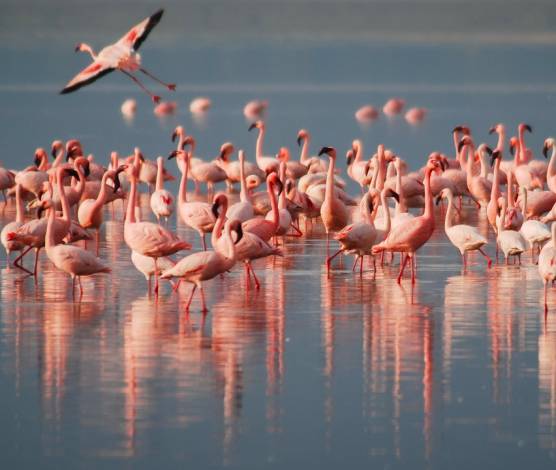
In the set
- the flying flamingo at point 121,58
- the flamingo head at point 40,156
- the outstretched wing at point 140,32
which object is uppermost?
the outstretched wing at point 140,32

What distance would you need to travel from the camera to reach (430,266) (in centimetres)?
1356

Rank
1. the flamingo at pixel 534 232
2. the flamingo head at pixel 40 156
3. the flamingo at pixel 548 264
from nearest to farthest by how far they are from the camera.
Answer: the flamingo at pixel 548 264 → the flamingo at pixel 534 232 → the flamingo head at pixel 40 156

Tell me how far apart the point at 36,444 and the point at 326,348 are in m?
2.60

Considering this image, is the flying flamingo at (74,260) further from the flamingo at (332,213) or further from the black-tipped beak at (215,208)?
the flamingo at (332,213)

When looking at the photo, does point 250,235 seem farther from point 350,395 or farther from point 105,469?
point 105,469

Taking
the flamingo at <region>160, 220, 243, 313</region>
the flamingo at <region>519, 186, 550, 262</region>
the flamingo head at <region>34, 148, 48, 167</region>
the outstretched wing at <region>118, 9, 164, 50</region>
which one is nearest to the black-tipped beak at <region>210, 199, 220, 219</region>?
the flamingo at <region>160, 220, 243, 313</region>

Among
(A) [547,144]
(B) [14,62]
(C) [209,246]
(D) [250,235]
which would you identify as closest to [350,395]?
(D) [250,235]

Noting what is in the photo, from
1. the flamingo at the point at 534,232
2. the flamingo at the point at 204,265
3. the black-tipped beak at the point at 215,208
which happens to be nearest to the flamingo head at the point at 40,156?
the flamingo at the point at 534,232

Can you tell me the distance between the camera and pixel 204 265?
10.8 m

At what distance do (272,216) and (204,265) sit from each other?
→ 2.88m

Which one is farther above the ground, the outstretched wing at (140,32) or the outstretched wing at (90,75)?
the outstretched wing at (140,32)

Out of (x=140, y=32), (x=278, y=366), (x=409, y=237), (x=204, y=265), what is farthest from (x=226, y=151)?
(x=278, y=366)

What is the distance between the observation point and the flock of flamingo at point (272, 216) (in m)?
11.7

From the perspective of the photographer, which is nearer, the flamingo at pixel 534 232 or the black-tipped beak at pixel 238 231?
the black-tipped beak at pixel 238 231
